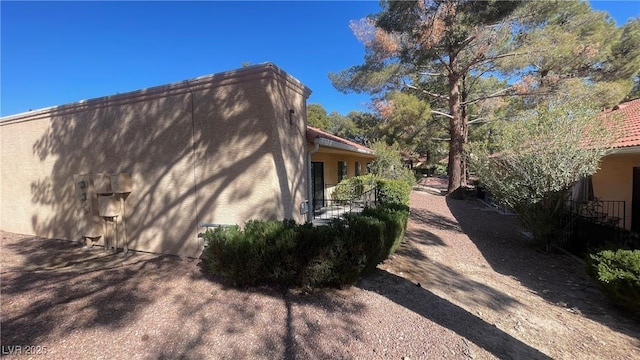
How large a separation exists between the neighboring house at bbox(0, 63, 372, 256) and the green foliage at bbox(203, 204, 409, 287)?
120 cm

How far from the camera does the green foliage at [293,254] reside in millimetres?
4207

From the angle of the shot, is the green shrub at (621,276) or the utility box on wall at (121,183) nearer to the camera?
the green shrub at (621,276)

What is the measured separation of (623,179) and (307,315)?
9875 millimetres

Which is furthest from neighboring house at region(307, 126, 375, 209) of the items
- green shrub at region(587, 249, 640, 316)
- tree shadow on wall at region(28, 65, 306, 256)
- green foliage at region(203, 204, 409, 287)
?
green shrub at region(587, 249, 640, 316)

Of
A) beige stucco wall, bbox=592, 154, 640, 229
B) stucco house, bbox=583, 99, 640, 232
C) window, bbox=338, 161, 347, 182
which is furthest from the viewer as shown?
window, bbox=338, 161, 347, 182

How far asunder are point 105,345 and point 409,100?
17.2 m

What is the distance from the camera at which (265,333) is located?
3.25 metres

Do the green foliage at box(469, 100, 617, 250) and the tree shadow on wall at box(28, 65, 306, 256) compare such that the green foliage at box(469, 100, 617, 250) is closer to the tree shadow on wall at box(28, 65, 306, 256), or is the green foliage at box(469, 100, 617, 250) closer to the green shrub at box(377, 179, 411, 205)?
the green shrub at box(377, 179, 411, 205)

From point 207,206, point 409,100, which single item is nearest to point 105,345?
point 207,206

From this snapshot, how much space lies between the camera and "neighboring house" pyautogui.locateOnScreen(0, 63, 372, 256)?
5.54 m

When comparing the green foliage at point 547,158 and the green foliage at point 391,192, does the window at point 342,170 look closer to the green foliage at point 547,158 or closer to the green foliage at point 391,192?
the green foliage at point 391,192

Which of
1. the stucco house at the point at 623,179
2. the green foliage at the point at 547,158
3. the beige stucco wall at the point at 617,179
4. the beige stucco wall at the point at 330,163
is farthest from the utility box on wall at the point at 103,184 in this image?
the beige stucco wall at the point at 617,179
